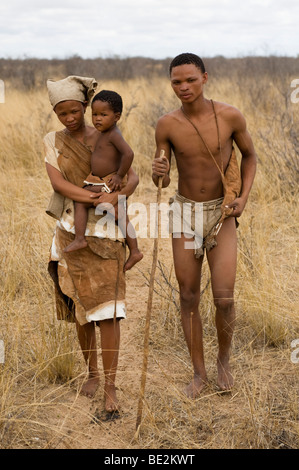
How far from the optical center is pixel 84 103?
2795mm

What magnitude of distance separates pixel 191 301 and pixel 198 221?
0.43 metres

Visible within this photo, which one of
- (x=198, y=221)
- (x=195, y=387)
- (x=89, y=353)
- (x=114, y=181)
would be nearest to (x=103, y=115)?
(x=114, y=181)

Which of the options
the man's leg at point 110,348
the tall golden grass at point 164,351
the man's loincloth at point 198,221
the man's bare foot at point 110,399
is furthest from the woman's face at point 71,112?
the man's bare foot at point 110,399

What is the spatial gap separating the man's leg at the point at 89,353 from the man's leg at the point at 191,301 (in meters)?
0.48

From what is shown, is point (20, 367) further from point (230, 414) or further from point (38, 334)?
point (230, 414)

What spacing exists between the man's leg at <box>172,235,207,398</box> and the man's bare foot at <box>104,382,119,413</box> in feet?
1.29

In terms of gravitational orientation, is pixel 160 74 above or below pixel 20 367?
above

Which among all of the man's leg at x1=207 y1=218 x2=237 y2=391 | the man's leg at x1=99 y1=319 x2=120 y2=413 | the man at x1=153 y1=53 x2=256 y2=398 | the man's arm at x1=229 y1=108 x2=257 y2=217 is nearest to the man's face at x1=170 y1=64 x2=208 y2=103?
the man at x1=153 y1=53 x2=256 y2=398

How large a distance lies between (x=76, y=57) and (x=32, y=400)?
17.1 meters

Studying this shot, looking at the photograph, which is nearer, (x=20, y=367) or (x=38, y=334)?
(x=20, y=367)

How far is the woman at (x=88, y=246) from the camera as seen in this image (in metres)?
2.77

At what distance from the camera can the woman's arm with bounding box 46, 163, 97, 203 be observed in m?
2.73

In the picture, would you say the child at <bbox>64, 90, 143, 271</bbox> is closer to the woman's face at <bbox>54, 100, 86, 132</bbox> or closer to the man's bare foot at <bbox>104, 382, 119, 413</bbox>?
the woman's face at <bbox>54, 100, 86, 132</bbox>
